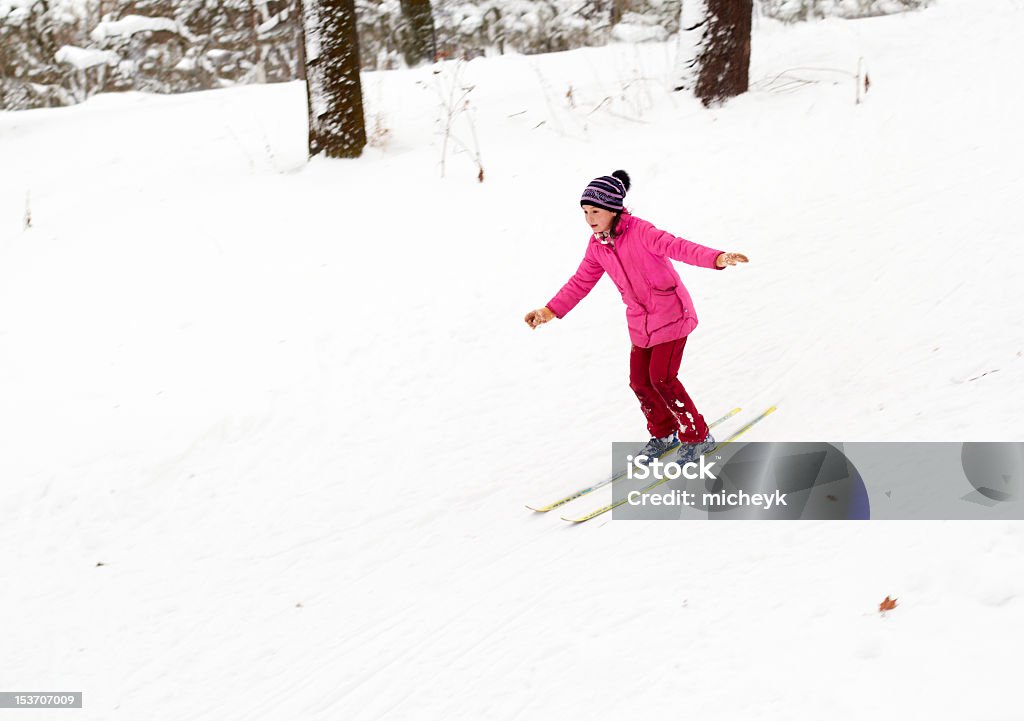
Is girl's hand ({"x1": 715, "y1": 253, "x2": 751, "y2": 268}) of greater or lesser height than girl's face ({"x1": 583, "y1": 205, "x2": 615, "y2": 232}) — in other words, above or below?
below

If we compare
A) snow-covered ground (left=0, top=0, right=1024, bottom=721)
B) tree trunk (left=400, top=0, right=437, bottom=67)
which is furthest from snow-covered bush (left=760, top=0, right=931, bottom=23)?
tree trunk (left=400, top=0, right=437, bottom=67)

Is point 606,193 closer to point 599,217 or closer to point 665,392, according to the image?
point 599,217

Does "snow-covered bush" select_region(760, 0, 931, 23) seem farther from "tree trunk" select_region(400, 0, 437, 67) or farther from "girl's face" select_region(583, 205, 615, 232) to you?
"girl's face" select_region(583, 205, 615, 232)

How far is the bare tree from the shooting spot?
9.06 m

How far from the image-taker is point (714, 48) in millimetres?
9242

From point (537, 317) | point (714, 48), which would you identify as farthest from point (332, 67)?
point (537, 317)

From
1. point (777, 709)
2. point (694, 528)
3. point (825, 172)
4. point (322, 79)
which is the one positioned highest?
point (322, 79)

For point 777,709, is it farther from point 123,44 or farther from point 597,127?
point 123,44

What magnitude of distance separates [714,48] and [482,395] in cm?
564

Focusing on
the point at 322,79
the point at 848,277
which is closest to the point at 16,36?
the point at 322,79

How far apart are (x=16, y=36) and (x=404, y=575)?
16.3m

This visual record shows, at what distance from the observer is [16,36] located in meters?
15.7

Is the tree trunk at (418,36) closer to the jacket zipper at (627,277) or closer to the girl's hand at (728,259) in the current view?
the jacket zipper at (627,277)

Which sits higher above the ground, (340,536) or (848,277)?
(848,277)
